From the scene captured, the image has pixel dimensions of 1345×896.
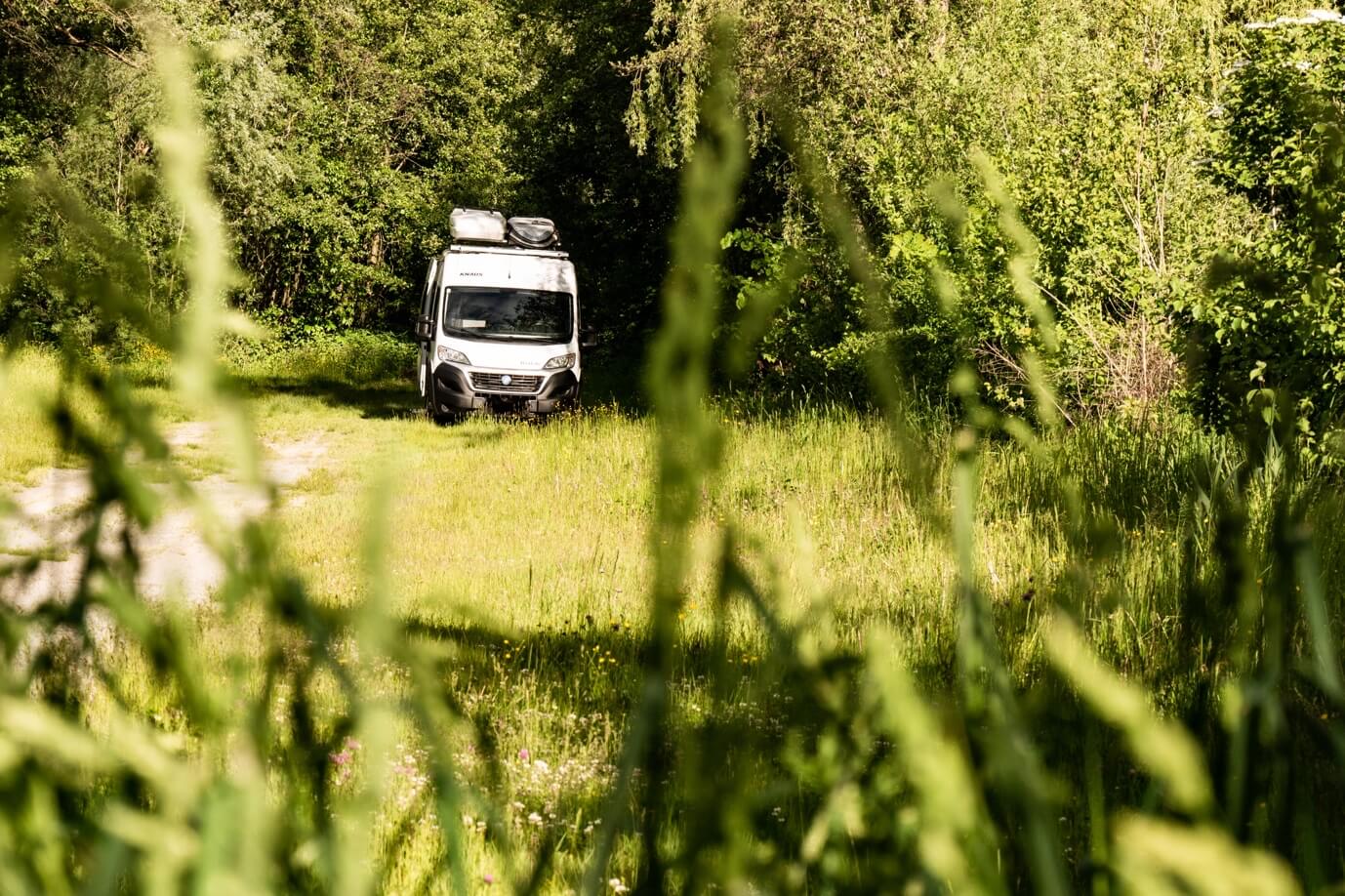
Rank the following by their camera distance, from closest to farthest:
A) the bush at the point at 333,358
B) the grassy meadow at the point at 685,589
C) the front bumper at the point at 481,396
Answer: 1. the grassy meadow at the point at 685,589
2. the front bumper at the point at 481,396
3. the bush at the point at 333,358

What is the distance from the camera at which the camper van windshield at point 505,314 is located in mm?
15547

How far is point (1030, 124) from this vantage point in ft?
33.0

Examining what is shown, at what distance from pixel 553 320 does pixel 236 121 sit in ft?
25.8

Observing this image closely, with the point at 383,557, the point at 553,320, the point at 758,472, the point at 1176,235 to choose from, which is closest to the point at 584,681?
the point at 383,557

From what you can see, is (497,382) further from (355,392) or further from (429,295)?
(355,392)

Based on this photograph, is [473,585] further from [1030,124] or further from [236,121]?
[236,121]

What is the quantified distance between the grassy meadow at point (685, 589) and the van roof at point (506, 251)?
4.57 meters

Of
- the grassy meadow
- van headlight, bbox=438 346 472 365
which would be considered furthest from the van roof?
the grassy meadow

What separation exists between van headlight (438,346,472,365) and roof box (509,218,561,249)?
2519mm

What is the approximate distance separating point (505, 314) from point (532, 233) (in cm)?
187

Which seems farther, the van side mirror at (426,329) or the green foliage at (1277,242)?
the van side mirror at (426,329)

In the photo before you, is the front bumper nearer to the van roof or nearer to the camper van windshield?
the camper van windshield

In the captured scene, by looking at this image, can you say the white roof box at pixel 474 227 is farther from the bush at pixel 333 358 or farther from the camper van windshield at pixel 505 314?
the bush at pixel 333 358

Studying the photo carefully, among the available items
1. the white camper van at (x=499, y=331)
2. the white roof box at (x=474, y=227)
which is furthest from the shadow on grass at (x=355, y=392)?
the white roof box at (x=474, y=227)
